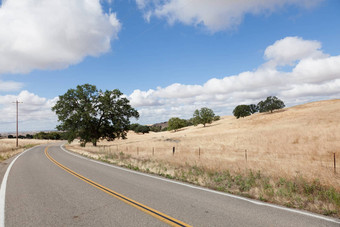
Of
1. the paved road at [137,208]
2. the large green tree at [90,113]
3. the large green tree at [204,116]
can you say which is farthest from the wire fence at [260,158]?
the large green tree at [204,116]

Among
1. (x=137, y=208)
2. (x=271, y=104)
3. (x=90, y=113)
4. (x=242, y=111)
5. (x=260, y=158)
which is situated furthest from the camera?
(x=242, y=111)

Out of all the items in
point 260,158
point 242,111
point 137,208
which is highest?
point 242,111

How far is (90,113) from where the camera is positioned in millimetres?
35562

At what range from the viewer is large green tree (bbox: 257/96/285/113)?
252 ft

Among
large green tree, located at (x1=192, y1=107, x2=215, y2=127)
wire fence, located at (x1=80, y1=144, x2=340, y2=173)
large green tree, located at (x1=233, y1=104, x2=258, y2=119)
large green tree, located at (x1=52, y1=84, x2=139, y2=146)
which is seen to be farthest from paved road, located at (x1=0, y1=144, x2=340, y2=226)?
large green tree, located at (x1=233, y1=104, x2=258, y2=119)

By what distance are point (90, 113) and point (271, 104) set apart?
66065 mm

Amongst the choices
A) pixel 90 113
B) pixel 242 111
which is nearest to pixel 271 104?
pixel 242 111

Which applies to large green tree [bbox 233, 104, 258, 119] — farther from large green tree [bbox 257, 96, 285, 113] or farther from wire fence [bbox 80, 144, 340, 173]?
wire fence [bbox 80, 144, 340, 173]

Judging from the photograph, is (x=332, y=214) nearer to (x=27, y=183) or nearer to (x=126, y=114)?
(x=27, y=183)

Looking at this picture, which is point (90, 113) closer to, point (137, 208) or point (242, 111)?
point (137, 208)

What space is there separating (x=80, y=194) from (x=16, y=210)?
188cm

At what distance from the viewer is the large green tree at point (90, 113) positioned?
115ft

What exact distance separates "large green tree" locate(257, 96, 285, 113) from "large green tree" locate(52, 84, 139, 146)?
190 feet

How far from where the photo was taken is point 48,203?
6477mm
